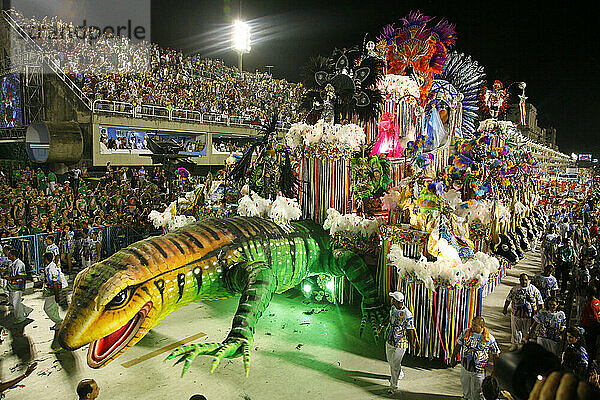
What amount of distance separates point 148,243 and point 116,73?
16470mm

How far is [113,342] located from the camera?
4648mm

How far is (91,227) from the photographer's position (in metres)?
10.6

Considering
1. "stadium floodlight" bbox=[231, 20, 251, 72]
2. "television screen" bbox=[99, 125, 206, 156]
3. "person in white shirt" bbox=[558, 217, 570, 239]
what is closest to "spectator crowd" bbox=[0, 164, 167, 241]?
"television screen" bbox=[99, 125, 206, 156]

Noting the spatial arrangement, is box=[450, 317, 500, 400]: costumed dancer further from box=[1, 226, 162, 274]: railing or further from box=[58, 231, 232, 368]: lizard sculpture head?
box=[1, 226, 162, 274]: railing

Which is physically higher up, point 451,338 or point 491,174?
point 491,174

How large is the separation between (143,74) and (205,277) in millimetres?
17481

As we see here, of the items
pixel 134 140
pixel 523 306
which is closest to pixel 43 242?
pixel 523 306

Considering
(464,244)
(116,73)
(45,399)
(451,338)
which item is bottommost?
(45,399)

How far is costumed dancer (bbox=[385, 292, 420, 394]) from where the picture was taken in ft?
16.8

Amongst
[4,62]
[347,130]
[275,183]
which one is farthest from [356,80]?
[4,62]

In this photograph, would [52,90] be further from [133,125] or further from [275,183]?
[275,183]

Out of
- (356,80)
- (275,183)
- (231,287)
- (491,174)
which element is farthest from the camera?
(491,174)

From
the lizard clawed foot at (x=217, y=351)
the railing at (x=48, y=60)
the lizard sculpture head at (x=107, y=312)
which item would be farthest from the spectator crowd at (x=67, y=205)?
the lizard clawed foot at (x=217, y=351)

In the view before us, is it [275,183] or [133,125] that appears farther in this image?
[133,125]
